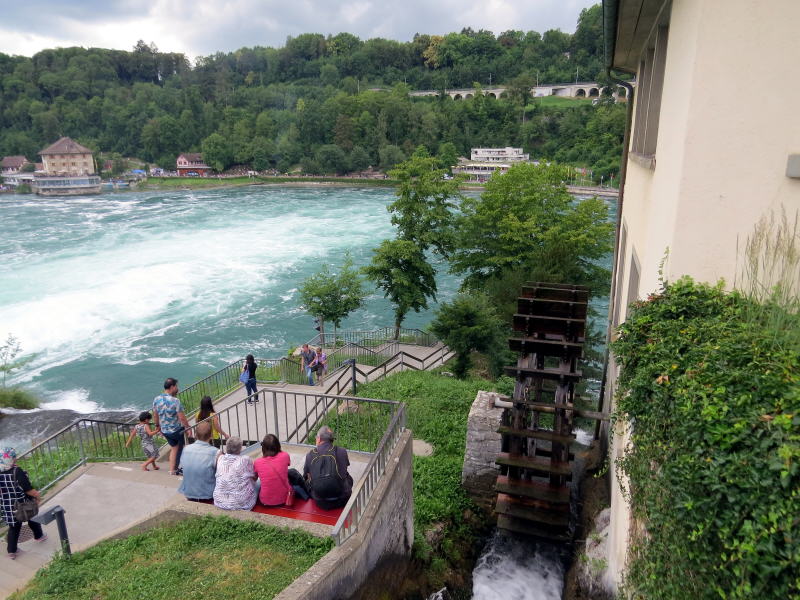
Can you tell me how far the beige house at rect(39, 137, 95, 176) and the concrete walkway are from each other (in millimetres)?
106378

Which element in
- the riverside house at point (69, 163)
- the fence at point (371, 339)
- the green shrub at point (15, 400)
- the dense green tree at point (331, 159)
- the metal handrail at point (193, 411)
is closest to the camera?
the metal handrail at point (193, 411)

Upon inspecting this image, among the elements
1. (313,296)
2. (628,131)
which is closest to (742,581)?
(628,131)

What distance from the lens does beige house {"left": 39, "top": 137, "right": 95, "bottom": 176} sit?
3834 inches

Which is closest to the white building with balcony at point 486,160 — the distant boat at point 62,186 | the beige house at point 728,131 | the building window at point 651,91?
the distant boat at point 62,186

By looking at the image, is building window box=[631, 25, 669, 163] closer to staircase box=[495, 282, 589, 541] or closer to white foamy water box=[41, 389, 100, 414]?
staircase box=[495, 282, 589, 541]

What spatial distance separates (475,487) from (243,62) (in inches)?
7740

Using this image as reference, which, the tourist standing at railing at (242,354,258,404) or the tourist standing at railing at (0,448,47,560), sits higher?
the tourist standing at railing at (0,448,47,560)

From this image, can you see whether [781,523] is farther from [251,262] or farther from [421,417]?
[251,262]

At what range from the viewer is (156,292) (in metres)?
34.8

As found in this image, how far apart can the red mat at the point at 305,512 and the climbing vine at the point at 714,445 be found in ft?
10.7

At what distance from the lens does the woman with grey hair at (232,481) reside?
20.4ft

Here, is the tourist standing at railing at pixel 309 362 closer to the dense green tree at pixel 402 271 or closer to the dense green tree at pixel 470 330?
the dense green tree at pixel 470 330

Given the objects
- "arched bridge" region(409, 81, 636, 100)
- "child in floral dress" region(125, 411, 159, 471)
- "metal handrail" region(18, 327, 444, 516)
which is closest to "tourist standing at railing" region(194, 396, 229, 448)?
"metal handrail" region(18, 327, 444, 516)

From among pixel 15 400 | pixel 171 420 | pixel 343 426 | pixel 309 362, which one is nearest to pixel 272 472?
pixel 171 420
